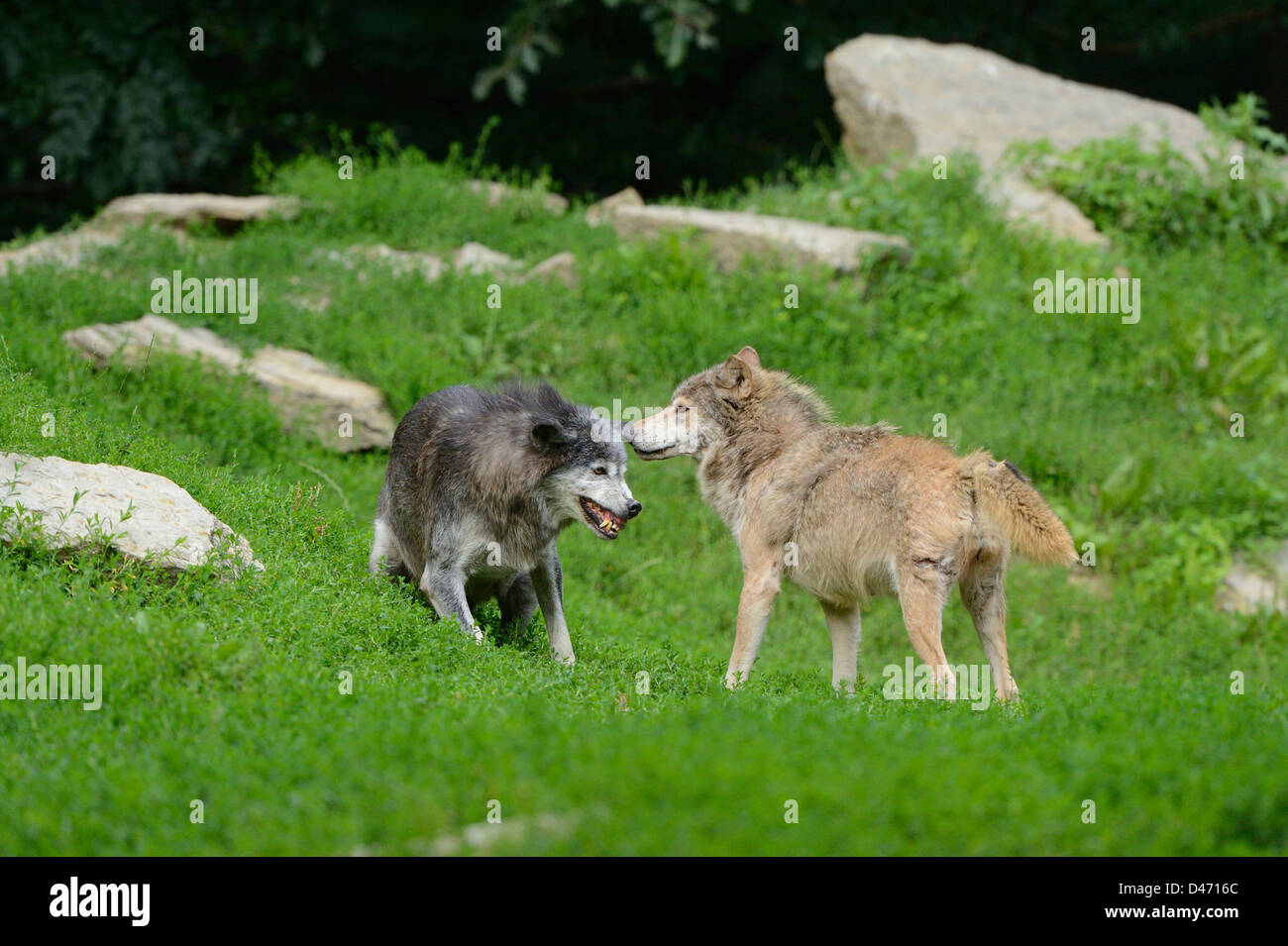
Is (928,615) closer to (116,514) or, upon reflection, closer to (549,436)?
(549,436)

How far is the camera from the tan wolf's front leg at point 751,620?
7.92 metres

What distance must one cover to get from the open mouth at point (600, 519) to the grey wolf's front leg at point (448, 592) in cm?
87

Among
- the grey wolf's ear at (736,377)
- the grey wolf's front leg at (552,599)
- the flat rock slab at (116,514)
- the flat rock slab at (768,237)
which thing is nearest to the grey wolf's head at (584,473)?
the grey wolf's front leg at (552,599)

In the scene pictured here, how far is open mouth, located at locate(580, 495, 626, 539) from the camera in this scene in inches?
301

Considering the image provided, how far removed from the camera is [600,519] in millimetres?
7676

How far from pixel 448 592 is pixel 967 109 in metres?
11.6

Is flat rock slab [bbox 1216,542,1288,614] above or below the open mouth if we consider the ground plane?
below

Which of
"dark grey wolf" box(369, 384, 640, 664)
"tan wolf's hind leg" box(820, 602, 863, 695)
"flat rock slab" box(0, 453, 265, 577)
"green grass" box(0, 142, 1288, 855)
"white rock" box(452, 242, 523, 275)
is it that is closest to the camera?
"green grass" box(0, 142, 1288, 855)

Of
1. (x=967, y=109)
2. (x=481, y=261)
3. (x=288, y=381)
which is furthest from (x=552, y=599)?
(x=967, y=109)

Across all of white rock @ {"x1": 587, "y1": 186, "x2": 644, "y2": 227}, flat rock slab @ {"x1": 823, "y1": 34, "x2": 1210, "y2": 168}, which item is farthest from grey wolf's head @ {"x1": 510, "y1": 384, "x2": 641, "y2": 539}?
flat rock slab @ {"x1": 823, "y1": 34, "x2": 1210, "y2": 168}

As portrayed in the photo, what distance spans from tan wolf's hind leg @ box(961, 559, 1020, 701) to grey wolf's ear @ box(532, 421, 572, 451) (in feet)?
8.49

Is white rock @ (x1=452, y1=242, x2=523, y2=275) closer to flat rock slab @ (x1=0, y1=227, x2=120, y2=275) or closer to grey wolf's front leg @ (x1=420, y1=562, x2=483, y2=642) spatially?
flat rock slab @ (x1=0, y1=227, x2=120, y2=275)
